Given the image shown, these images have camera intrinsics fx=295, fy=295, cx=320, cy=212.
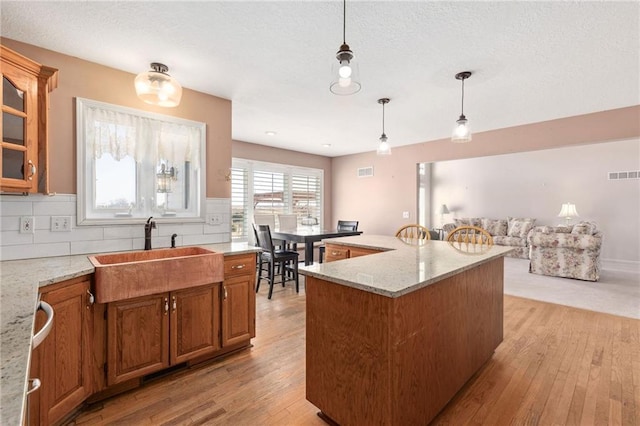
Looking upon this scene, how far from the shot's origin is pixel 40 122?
1.93m

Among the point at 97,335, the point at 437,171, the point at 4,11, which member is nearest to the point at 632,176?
the point at 437,171

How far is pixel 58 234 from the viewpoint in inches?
87.1

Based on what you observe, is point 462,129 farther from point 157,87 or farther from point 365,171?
point 365,171

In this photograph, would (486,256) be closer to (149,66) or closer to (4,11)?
(149,66)

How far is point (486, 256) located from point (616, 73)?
88.2 inches

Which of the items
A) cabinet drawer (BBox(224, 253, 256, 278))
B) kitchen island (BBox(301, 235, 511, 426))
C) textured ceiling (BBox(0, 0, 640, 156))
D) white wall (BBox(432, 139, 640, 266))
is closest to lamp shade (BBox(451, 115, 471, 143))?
textured ceiling (BBox(0, 0, 640, 156))

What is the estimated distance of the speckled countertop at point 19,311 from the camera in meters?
0.56

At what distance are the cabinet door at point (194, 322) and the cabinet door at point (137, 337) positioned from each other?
0.20 feet

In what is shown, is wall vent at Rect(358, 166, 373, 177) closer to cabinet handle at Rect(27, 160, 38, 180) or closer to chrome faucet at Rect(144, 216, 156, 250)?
chrome faucet at Rect(144, 216, 156, 250)

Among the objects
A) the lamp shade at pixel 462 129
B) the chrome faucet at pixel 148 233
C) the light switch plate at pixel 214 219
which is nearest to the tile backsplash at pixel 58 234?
the chrome faucet at pixel 148 233

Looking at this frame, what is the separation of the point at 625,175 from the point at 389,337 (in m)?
7.98

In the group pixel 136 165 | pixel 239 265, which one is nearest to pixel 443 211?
pixel 239 265

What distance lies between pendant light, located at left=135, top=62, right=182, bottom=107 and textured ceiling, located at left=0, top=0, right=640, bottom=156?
171 mm

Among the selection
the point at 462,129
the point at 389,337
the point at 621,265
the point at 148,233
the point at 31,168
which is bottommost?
the point at 621,265
